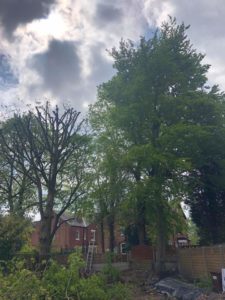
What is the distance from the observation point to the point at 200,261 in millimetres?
24000

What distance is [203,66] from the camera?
2941cm

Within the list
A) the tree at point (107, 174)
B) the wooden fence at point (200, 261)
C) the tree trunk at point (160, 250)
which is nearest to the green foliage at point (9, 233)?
the tree at point (107, 174)

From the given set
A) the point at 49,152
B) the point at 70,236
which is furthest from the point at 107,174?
the point at 70,236

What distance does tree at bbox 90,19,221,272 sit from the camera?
25.5 m

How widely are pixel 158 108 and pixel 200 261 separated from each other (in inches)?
439

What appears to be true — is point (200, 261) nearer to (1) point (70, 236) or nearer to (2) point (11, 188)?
(2) point (11, 188)

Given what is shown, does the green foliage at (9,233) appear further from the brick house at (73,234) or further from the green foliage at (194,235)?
the brick house at (73,234)

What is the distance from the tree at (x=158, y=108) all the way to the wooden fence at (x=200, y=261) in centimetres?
171

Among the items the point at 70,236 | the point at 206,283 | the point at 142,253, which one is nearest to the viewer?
the point at 206,283

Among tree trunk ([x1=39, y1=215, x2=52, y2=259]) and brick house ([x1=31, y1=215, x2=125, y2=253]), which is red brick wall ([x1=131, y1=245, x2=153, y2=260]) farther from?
brick house ([x1=31, y1=215, x2=125, y2=253])

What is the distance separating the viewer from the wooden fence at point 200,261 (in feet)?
71.2

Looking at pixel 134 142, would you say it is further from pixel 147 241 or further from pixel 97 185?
pixel 147 241

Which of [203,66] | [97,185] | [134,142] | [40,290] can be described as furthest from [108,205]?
[40,290]

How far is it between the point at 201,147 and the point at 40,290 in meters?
19.6
